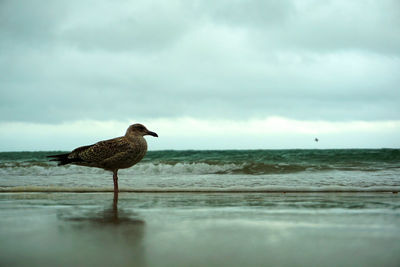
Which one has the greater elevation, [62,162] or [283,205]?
[62,162]

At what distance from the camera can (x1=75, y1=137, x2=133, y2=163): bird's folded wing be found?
667cm

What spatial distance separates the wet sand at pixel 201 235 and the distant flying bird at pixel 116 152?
79.0 inches

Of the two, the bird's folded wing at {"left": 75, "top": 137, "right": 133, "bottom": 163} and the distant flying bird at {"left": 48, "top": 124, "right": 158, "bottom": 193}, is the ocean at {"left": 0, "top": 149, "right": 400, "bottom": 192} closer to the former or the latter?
the distant flying bird at {"left": 48, "top": 124, "right": 158, "bottom": 193}

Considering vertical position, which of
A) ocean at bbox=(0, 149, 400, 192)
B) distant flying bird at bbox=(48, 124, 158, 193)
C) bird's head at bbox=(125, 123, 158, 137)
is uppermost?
bird's head at bbox=(125, 123, 158, 137)

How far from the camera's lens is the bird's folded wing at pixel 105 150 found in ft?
21.9

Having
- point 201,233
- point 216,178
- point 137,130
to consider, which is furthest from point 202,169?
point 201,233

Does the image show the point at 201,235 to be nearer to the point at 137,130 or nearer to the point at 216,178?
the point at 137,130

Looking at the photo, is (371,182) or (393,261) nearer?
(393,261)

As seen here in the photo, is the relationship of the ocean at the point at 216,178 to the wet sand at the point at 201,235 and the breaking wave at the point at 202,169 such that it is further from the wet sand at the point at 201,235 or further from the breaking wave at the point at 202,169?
the wet sand at the point at 201,235

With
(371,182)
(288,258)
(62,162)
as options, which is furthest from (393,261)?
(371,182)

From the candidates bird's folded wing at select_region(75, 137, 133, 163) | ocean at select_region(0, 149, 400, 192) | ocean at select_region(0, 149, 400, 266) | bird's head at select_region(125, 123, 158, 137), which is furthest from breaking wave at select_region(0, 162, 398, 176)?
ocean at select_region(0, 149, 400, 266)

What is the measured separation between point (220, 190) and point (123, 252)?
15.1 feet

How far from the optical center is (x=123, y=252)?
2.44m

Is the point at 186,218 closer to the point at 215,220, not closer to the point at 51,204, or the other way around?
the point at 215,220
